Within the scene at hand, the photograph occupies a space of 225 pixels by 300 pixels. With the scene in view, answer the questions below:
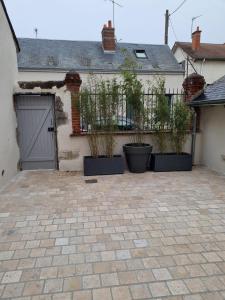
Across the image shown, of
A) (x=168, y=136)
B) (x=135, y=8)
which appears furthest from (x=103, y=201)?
(x=135, y=8)

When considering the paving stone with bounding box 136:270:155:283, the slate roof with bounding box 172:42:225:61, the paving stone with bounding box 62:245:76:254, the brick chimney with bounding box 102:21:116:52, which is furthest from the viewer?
the brick chimney with bounding box 102:21:116:52

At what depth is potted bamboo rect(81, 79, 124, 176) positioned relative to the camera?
5.09m

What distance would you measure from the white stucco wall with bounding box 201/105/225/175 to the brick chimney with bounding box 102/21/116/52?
8563mm

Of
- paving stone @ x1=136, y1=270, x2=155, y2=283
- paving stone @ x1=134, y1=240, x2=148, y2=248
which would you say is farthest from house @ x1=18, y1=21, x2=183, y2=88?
paving stone @ x1=136, y1=270, x2=155, y2=283

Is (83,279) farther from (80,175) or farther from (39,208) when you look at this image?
(80,175)

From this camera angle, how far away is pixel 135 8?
9.75 meters

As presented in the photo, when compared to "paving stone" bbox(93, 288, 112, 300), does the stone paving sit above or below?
above

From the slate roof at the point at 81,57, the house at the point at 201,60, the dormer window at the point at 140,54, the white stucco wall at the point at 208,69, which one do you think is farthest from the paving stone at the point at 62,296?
the dormer window at the point at 140,54

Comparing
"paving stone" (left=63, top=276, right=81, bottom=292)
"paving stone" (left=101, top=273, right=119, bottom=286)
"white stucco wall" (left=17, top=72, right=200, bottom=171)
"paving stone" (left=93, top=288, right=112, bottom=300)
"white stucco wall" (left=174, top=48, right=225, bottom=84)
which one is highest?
"white stucco wall" (left=174, top=48, right=225, bottom=84)

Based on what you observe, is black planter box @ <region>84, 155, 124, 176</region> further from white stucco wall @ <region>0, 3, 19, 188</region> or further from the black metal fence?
white stucco wall @ <region>0, 3, 19, 188</region>

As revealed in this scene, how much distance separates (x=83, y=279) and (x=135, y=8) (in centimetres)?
1066

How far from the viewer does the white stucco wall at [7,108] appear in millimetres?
4391

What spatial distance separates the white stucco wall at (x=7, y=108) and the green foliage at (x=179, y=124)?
3.69m

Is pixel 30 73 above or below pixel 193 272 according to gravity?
above
